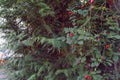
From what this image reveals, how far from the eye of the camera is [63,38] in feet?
6.66

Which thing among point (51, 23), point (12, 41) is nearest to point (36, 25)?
point (51, 23)

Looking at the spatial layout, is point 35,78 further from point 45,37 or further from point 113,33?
point 113,33

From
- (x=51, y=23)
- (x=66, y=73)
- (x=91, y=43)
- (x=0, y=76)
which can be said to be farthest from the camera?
(x=0, y=76)

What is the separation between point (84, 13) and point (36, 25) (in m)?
0.51

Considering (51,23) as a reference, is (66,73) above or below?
below

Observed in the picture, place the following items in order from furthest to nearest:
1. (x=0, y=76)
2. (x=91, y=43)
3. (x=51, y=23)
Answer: (x=0, y=76)
(x=51, y=23)
(x=91, y=43)

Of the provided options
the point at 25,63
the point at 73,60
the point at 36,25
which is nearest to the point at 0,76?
the point at 25,63

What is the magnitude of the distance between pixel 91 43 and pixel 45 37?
1.49 feet

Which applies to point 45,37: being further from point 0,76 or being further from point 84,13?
point 0,76

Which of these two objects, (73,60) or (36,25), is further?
(36,25)

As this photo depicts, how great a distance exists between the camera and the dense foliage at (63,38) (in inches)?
76.2

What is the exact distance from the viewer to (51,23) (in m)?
2.25

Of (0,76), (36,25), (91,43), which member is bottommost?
(0,76)

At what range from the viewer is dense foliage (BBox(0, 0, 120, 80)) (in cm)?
194
